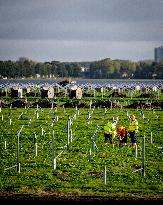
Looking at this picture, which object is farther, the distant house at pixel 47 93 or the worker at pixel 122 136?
the distant house at pixel 47 93

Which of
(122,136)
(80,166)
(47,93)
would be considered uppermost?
(47,93)

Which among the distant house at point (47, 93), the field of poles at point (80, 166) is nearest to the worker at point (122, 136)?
the field of poles at point (80, 166)

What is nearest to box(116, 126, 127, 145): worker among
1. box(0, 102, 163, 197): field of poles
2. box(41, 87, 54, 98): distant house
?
box(0, 102, 163, 197): field of poles

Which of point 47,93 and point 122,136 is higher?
point 47,93

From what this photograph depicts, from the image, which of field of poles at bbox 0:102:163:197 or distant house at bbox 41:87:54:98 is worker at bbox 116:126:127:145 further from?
distant house at bbox 41:87:54:98

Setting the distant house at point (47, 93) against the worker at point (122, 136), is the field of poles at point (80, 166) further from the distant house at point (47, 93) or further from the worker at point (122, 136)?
the distant house at point (47, 93)

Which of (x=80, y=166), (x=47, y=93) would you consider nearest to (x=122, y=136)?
(x=80, y=166)

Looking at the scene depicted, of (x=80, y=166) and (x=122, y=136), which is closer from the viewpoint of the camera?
(x=80, y=166)

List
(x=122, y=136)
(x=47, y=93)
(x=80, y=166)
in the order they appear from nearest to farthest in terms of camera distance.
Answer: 1. (x=80, y=166)
2. (x=122, y=136)
3. (x=47, y=93)

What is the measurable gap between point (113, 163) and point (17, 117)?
22.2m

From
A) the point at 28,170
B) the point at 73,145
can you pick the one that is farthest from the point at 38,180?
the point at 73,145

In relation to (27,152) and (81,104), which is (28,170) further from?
(81,104)

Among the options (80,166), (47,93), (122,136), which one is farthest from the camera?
(47,93)

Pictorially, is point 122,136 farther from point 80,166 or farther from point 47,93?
point 47,93
